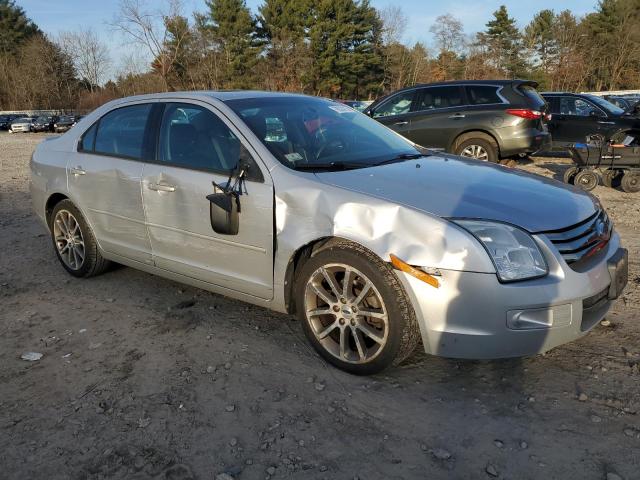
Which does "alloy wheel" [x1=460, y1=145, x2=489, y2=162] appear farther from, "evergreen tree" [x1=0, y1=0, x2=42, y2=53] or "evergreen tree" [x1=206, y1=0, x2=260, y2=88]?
"evergreen tree" [x1=0, y1=0, x2=42, y2=53]

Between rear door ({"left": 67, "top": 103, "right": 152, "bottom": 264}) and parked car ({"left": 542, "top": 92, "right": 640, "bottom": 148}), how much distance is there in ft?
34.9

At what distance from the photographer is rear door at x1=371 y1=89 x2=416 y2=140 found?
10211 millimetres

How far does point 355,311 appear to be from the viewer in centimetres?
299

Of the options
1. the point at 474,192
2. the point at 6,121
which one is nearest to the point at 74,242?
the point at 474,192

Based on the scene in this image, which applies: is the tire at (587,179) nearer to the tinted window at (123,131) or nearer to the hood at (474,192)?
the hood at (474,192)

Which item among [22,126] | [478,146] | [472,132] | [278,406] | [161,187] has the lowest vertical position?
[278,406]

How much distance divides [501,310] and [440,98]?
817 cm

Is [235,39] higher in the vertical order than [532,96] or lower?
higher

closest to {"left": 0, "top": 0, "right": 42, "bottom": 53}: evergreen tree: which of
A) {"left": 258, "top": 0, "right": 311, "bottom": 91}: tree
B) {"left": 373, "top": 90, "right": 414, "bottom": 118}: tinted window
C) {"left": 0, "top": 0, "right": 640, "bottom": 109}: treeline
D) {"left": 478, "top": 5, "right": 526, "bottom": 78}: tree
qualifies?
{"left": 0, "top": 0, "right": 640, "bottom": 109}: treeline

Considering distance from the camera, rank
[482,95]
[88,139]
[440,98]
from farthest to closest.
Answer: [440,98] < [482,95] < [88,139]

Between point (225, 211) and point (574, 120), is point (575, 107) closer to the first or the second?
point (574, 120)

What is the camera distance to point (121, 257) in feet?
14.3

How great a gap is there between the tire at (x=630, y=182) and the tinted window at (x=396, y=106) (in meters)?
3.99

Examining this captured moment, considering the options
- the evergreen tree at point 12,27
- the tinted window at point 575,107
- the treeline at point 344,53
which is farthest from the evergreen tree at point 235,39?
the tinted window at point 575,107
